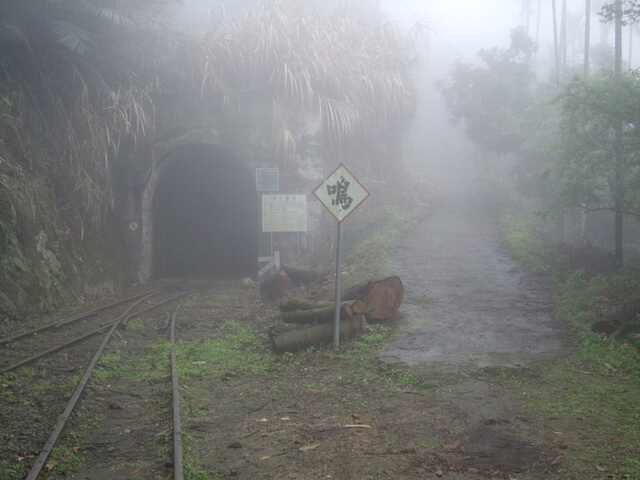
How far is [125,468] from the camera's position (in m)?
4.81

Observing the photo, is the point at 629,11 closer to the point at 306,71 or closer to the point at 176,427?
the point at 306,71

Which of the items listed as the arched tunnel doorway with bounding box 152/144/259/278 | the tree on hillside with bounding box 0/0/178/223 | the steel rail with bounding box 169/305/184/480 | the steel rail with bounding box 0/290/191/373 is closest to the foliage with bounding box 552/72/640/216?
the arched tunnel doorway with bounding box 152/144/259/278

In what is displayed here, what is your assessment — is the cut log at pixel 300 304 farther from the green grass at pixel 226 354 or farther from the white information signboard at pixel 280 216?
the white information signboard at pixel 280 216

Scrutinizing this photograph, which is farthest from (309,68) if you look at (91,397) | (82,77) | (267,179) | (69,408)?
(69,408)

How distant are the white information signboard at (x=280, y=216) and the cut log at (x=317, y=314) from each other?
283 inches

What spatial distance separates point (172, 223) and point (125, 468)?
54.0ft

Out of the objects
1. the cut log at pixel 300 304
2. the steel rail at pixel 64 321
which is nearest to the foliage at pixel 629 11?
the cut log at pixel 300 304

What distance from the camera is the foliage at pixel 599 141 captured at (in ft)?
40.1

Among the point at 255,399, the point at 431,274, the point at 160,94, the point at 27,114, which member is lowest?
the point at 255,399

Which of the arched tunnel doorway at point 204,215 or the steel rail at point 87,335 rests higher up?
the arched tunnel doorway at point 204,215

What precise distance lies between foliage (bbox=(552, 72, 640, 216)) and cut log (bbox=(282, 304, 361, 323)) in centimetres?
670

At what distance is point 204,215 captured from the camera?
78.0ft

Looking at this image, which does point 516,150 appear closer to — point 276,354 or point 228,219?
point 228,219

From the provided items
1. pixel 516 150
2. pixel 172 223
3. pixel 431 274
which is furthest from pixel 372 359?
pixel 516 150
